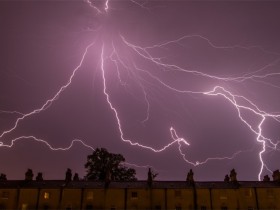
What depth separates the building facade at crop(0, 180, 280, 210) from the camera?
4059 cm

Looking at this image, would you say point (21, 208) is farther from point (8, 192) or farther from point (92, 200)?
point (92, 200)

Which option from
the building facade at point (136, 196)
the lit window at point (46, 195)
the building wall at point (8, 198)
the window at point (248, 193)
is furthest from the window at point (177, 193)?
the building wall at point (8, 198)

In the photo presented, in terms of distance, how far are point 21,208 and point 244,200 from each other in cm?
2361

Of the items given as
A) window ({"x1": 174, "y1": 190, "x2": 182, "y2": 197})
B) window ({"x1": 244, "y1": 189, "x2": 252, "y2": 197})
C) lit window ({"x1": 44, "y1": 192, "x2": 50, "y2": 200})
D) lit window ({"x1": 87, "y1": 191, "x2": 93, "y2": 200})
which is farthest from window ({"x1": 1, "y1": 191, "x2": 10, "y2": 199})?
window ({"x1": 244, "y1": 189, "x2": 252, "y2": 197})

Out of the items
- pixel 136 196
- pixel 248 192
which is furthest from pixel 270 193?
pixel 136 196

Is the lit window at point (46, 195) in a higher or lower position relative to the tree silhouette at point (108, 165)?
lower

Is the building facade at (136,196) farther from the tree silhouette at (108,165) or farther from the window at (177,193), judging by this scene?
the tree silhouette at (108,165)

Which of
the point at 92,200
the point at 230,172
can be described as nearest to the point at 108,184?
the point at 92,200

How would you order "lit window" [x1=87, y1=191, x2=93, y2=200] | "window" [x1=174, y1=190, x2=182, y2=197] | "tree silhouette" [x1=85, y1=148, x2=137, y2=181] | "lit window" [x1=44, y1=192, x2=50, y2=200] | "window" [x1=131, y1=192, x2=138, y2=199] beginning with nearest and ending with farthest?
"lit window" [x1=44, y1=192, x2=50, y2=200]
"lit window" [x1=87, y1=191, x2=93, y2=200]
"window" [x1=131, y1=192, x2=138, y2=199]
"window" [x1=174, y1=190, x2=182, y2=197]
"tree silhouette" [x1=85, y1=148, x2=137, y2=181]

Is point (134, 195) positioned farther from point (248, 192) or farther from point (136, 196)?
point (248, 192)

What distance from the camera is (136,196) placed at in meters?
41.2

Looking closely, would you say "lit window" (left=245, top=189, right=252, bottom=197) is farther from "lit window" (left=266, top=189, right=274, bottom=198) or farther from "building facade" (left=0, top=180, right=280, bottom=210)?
"lit window" (left=266, top=189, right=274, bottom=198)

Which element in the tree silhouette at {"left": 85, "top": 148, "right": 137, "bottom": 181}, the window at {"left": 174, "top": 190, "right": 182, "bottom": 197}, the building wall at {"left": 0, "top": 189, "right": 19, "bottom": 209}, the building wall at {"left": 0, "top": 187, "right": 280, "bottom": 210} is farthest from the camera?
the tree silhouette at {"left": 85, "top": 148, "right": 137, "bottom": 181}

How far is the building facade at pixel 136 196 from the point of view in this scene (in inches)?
1598
